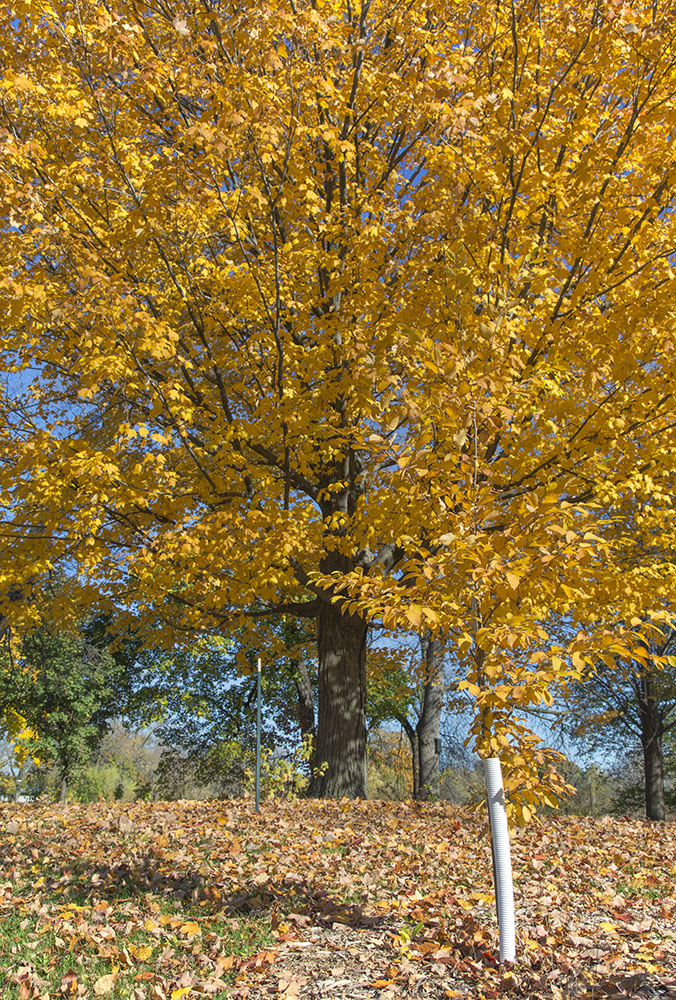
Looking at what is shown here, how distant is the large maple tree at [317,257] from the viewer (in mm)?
6238

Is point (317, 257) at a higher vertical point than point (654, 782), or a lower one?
higher

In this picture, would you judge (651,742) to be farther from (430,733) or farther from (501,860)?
(501,860)

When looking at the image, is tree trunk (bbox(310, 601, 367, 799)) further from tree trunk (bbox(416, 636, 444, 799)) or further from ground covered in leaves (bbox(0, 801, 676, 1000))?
tree trunk (bbox(416, 636, 444, 799))

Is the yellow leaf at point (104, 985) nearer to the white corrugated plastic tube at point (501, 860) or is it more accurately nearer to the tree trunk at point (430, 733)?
the white corrugated plastic tube at point (501, 860)

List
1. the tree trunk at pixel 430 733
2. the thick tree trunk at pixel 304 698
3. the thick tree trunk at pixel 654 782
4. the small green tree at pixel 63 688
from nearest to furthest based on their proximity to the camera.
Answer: the thick tree trunk at pixel 654 782
the tree trunk at pixel 430 733
the thick tree trunk at pixel 304 698
the small green tree at pixel 63 688

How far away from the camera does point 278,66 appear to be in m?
5.57

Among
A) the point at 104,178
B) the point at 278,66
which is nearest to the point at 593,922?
the point at 278,66

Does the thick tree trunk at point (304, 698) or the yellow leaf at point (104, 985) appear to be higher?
the thick tree trunk at point (304, 698)

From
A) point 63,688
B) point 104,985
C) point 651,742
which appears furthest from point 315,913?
point 63,688

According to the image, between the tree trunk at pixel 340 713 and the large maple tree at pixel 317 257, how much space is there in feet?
0.12

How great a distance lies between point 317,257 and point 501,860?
648cm

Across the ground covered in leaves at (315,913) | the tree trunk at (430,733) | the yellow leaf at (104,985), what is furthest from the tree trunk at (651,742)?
the yellow leaf at (104,985)

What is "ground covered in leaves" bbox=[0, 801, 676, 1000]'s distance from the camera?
3146mm

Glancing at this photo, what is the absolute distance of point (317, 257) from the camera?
7902 millimetres
